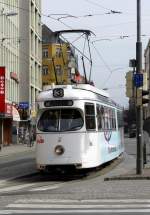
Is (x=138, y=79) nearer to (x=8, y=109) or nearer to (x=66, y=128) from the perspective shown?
(x=66, y=128)

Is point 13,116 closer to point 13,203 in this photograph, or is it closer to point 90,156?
point 90,156

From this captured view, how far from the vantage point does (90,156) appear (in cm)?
2262

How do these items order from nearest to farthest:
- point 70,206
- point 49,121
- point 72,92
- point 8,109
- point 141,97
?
point 70,206
point 49,121
point 141,97
point 72,92
point 8,109

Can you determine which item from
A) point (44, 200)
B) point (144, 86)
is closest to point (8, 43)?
point (144, 86)

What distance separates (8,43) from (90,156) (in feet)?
166

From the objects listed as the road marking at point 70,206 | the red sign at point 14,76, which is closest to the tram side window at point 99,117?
the road marking at point 70,206

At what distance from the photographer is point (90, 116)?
22.8 metres

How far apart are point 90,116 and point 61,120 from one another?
1.15 meters

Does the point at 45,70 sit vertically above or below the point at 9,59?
above

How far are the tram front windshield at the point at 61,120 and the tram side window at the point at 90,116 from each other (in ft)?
1.01

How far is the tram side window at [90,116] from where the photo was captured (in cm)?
2259

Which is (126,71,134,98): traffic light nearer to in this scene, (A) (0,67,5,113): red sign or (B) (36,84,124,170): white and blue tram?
(B) (36,84,124,170): white and blue tram

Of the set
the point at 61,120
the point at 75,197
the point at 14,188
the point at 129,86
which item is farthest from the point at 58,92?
the point at 75,197

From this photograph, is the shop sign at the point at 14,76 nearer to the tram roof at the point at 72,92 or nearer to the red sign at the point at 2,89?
the red sign at the point at 2,89
